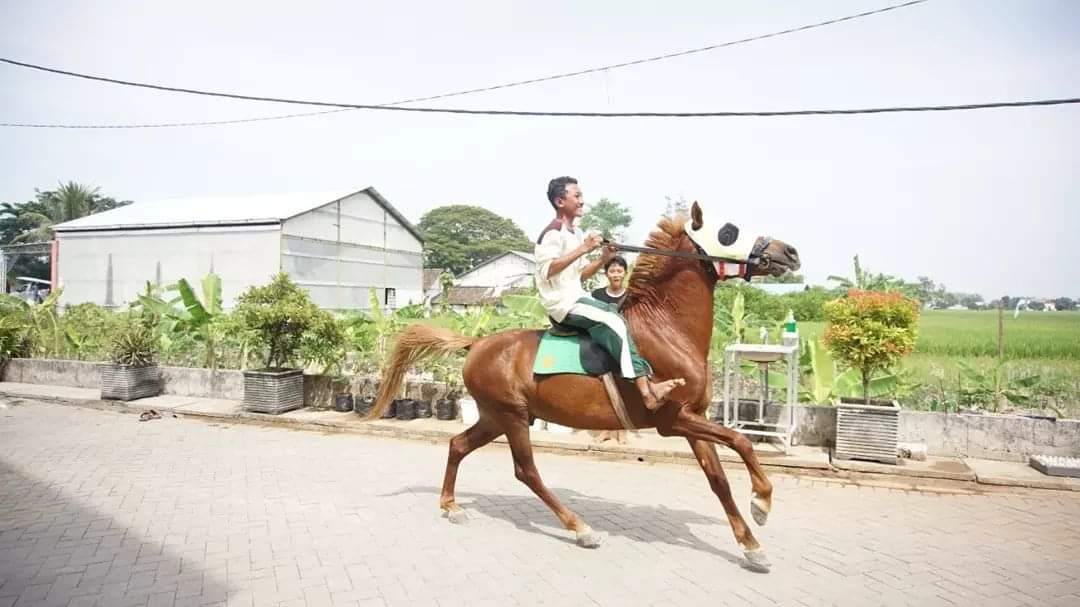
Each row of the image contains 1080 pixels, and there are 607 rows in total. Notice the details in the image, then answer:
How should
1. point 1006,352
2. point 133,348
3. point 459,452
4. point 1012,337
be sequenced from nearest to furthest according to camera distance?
1. point 459,452
2. point 133,348
3. point 1006,352
4. point 1012,337

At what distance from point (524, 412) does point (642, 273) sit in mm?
1482

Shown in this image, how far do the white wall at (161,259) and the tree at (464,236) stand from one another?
4124 centimetres

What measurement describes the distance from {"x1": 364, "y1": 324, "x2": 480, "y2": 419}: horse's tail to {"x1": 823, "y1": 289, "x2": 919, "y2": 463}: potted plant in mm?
4515

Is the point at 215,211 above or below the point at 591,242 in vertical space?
above

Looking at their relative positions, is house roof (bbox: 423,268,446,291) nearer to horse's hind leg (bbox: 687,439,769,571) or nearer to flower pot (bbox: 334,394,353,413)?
flower pot (bbox: 334,394,353,413)

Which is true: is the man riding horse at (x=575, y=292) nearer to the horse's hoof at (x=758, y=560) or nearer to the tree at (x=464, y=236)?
the horse's hoof at (x=758, y=560)

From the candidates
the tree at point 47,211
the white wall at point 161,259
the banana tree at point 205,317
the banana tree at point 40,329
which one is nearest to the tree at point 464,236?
the tree at point 47,211

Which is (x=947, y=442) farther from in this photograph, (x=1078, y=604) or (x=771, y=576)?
(x=771, y=576)

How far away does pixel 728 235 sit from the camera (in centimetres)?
450

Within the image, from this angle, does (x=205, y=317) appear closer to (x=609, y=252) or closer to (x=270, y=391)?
(x=270, y=391)

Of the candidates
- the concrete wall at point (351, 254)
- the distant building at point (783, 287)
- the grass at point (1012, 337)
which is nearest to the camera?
the grass at point (1012, 337)

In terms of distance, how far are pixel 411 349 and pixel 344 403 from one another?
504 centimetres

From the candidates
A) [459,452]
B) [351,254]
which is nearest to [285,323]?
[459,452]

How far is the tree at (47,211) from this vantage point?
157 ft
